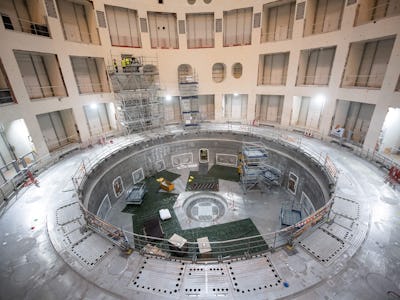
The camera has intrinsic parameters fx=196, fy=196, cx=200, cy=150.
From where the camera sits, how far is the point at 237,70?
17.9m

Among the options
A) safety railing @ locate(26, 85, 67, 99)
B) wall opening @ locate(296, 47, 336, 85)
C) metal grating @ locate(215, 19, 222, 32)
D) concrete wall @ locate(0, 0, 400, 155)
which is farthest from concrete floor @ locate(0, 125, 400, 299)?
metal grating @ locate(215, 19, 222, 32)

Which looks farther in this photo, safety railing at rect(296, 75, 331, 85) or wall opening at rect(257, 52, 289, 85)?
wall opening at rect(257, 52, 289, 85)

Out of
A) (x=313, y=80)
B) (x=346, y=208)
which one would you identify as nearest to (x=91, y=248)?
(x=346, y=208)

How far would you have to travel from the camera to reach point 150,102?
1667cm

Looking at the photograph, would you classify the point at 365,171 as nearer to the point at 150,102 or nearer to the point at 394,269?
the point at 394,269

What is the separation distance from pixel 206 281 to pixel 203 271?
0.94 feet

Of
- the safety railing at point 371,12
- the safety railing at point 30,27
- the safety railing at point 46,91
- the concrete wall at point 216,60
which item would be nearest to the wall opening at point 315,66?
the concrete wall at point 216,60

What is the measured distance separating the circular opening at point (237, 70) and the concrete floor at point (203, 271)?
14287 millimetres

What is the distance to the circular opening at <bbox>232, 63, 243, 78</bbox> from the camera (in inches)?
695

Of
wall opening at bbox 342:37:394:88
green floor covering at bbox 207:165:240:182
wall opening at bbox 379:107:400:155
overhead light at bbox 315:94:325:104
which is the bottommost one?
green floor covering at bbox 207:165:240:182

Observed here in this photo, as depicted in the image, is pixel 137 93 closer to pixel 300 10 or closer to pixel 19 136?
pixel 19 136

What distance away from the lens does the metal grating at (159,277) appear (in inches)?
191

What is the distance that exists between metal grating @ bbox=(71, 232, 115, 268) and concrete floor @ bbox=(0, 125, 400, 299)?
0.10 m

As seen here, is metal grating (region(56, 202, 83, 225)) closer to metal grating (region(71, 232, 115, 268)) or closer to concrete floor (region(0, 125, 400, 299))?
concrete floor (region(0, 125, 400, 299))
